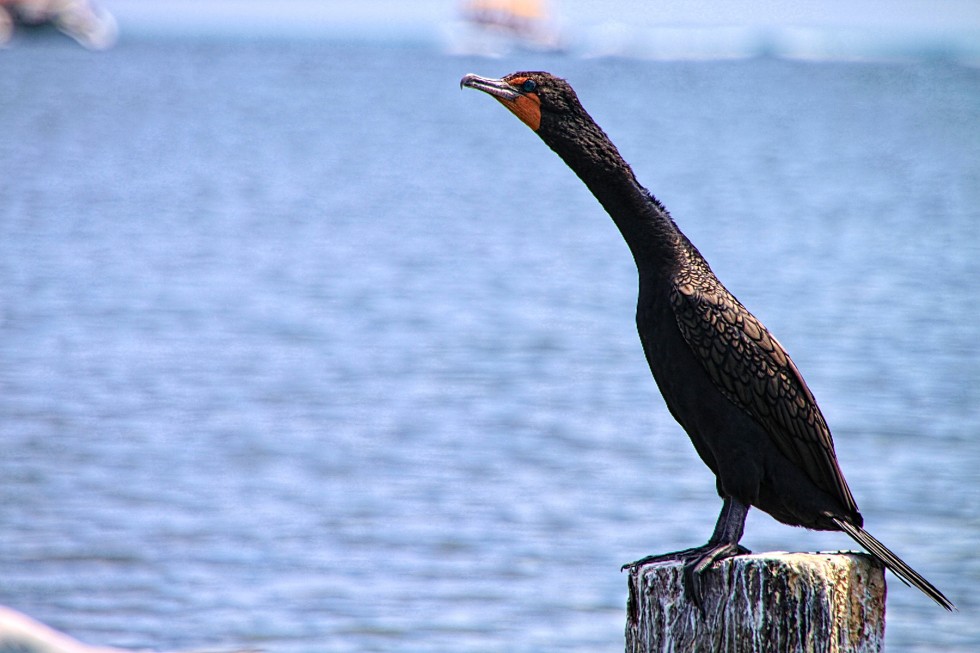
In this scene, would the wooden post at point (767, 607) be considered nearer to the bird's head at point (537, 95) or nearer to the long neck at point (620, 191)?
the long neck at point (620, 191)

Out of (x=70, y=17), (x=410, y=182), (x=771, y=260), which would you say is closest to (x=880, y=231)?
(x=771, y=260)

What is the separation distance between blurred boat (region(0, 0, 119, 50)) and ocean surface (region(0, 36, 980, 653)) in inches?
2736

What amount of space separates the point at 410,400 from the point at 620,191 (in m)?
8.14

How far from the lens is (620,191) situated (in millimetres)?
3781

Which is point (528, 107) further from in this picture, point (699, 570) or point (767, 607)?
point (767, 607)

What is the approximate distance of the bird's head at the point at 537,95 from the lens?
368 centimetres

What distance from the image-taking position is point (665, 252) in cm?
379

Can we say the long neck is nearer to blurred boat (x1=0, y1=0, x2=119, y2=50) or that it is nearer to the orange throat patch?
the orange throat patch

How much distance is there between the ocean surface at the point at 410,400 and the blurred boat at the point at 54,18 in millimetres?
69499

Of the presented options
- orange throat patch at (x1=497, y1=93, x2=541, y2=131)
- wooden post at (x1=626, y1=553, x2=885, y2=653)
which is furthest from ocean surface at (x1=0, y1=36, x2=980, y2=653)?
orange throat patch at (x1=497, y1=93, x2=541, y2=131)

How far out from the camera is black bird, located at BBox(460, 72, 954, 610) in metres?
3.71

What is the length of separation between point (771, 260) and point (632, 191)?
16.3 metres

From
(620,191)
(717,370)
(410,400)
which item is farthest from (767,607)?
(410,400)

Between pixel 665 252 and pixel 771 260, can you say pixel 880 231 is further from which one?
pixel 665 252
